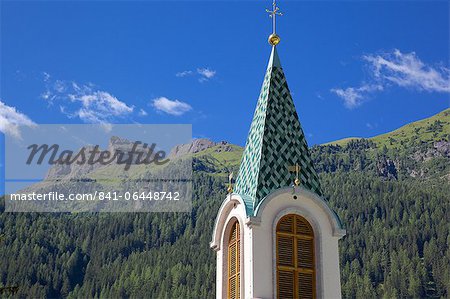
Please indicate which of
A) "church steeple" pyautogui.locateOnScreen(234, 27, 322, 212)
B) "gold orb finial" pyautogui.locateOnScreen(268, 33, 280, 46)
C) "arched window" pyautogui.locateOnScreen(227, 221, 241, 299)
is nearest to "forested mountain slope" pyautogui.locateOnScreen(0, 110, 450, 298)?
"gold orb finial" pyautogui.locateOnScreen(268, 33, 280, 46)

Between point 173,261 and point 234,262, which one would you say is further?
point 173,261

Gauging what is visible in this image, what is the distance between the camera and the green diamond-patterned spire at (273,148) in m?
25.5

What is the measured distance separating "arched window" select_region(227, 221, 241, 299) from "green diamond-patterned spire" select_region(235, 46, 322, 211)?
4.29ft

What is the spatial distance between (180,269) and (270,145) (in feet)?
502

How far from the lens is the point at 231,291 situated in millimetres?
25203

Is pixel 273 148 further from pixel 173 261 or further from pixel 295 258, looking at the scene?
pixel 173 261

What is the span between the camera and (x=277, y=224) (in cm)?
2466

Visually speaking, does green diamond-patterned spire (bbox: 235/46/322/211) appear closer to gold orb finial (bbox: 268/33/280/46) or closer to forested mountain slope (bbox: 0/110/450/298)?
gold orb finial (bbox: 268/33/280/46)

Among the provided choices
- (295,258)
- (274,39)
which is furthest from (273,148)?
(274,39)

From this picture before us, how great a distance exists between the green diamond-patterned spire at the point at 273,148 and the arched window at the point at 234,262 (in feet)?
4.29

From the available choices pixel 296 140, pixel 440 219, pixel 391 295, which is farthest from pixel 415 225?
pixel 296 140

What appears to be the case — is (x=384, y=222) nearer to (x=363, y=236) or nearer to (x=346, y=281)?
(x=363, y=236)

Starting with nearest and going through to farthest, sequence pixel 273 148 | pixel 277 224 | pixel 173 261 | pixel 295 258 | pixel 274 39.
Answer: pixel 295 258, pixel 277 224, pixel 273 148, pixel 274 39, pixel 173 261

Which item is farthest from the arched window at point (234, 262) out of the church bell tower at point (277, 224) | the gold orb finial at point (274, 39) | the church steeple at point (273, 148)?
the gold orb finial at point (274, 39)
